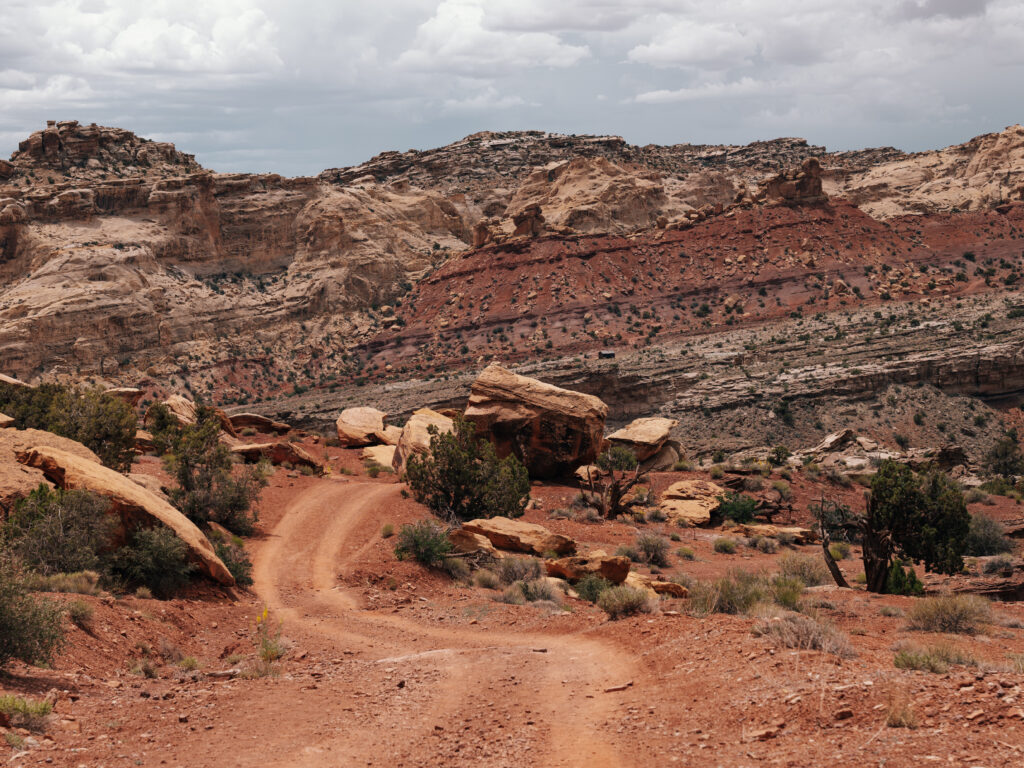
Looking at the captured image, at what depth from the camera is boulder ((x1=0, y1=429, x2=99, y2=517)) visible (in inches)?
636

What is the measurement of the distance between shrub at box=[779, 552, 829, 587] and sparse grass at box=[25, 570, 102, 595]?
15329mm

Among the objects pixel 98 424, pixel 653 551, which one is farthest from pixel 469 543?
pixel 98 424

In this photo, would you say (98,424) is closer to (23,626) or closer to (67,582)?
(67,582)

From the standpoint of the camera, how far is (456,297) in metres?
91.7

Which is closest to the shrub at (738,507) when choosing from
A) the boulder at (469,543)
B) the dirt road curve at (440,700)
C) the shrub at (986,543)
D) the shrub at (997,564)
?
the shrub at (986,543)

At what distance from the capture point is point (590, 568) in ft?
63.4

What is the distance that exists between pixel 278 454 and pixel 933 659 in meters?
29.7

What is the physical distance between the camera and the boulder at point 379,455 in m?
38.9

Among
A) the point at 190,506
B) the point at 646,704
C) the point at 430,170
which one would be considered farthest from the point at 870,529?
the point at 430,170

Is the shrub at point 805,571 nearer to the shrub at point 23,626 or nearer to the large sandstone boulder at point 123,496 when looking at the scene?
the large sandstone boulder at point 123,496

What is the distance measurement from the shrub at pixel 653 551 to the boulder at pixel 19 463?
597 inches

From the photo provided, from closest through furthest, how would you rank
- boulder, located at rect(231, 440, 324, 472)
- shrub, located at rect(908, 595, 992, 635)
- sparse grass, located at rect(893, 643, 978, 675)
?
sparse grass, located at rect(893, 643, 978, 675) → shrub, located at rect(908, 595, 992, 635) → boulder, located at rect(231, 440, 324, 472)

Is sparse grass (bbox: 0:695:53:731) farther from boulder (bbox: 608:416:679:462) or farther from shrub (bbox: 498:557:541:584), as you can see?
boulder (bbox: 608:416:679:462)

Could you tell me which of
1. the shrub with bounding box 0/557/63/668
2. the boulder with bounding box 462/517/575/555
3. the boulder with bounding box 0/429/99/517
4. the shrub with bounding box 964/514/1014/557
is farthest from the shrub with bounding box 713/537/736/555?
the shrub with bounding box 0/557/63/668
